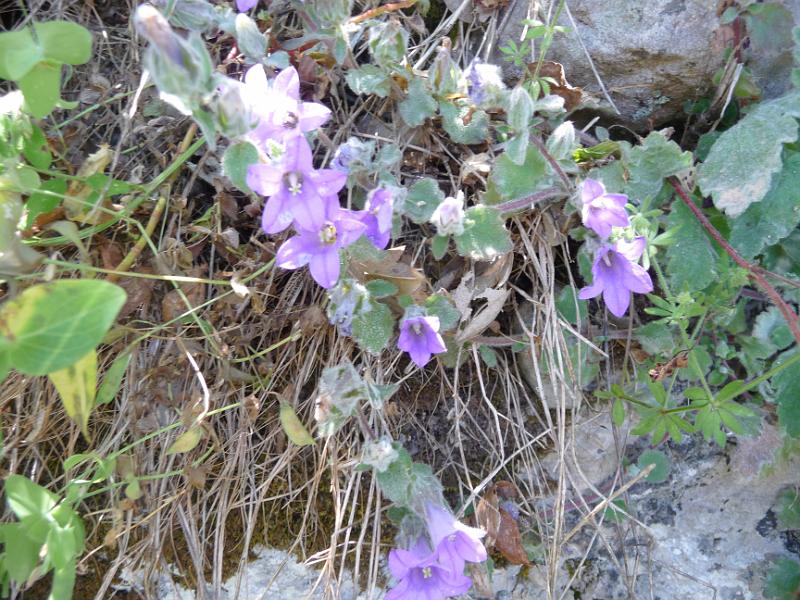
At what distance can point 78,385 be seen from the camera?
117 cm

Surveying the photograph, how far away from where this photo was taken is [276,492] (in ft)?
5.20

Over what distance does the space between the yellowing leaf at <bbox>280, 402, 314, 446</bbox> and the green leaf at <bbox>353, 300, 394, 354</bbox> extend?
7.9 inches

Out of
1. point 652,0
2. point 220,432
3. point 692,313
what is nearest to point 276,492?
point 220,432

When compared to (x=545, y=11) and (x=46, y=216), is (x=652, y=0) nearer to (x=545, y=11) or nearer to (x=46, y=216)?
(x=545, y=11)

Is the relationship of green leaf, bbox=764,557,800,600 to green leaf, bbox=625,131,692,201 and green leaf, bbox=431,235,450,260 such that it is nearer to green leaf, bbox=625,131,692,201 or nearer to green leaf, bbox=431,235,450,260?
green leaf, bbox=625,131,692,201

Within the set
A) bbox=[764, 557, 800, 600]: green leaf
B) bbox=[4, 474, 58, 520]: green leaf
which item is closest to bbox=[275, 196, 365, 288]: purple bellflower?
bbox=[4, 474, 58, 520]: green leaf

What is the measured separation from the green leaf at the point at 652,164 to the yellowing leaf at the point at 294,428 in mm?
860

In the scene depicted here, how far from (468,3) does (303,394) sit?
1.01 m

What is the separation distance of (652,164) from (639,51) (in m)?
0.35

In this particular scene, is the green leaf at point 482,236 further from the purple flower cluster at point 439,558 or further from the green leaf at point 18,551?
the green leaf at point 18,551

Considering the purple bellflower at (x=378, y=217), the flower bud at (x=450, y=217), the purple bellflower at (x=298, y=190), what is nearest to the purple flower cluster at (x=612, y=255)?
the flower bud at (x=450, y=217)

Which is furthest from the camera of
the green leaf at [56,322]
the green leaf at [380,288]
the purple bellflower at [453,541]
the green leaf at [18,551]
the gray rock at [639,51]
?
the gray rock at [639,51]

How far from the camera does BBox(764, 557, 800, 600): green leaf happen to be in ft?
5.37

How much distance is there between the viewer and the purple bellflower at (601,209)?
4.37ft
